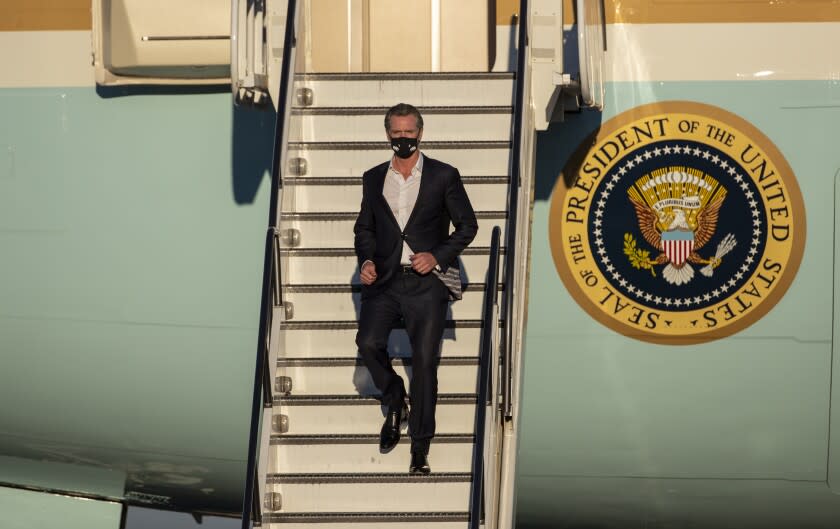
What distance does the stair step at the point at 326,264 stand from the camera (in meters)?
9.15

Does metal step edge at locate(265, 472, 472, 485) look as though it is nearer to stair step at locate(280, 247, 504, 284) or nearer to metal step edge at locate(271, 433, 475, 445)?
metal step edge at locate(271, 433, 475, 445)

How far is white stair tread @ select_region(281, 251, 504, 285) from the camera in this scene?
9.15 m

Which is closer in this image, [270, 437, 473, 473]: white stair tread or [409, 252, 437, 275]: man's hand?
[409, 252, 437, 275]: man's hand

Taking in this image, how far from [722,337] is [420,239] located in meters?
2.66

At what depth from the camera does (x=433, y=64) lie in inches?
415

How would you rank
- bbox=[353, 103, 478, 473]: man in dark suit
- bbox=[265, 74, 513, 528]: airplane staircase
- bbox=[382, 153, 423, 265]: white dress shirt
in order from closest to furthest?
bbox=[353, 103, 478, 473]: man in dark suit < bbox=[382, 153, 423, 265]: white dress shirt < bbox=[265, 74, 513, 528]: airplane staircase

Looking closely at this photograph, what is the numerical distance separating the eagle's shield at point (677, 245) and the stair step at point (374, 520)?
250 centimetres

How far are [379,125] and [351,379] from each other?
1.79m

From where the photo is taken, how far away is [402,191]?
Answer: 833 cm

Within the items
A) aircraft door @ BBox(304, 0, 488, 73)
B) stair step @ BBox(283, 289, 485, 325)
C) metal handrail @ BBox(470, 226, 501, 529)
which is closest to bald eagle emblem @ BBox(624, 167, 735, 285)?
stair step @ BBox(283, 289, 485, 325)

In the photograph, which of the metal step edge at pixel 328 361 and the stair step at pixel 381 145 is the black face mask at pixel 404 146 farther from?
the metal step edge at pixel 328 361

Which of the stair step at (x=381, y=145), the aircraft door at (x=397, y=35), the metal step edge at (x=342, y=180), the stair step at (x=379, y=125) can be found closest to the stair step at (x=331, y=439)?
the metal step edge at (x=342, y=180)

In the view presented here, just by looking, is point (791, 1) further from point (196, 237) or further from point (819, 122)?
point (196, 237)

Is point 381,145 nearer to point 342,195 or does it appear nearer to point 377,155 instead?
point 377,155
